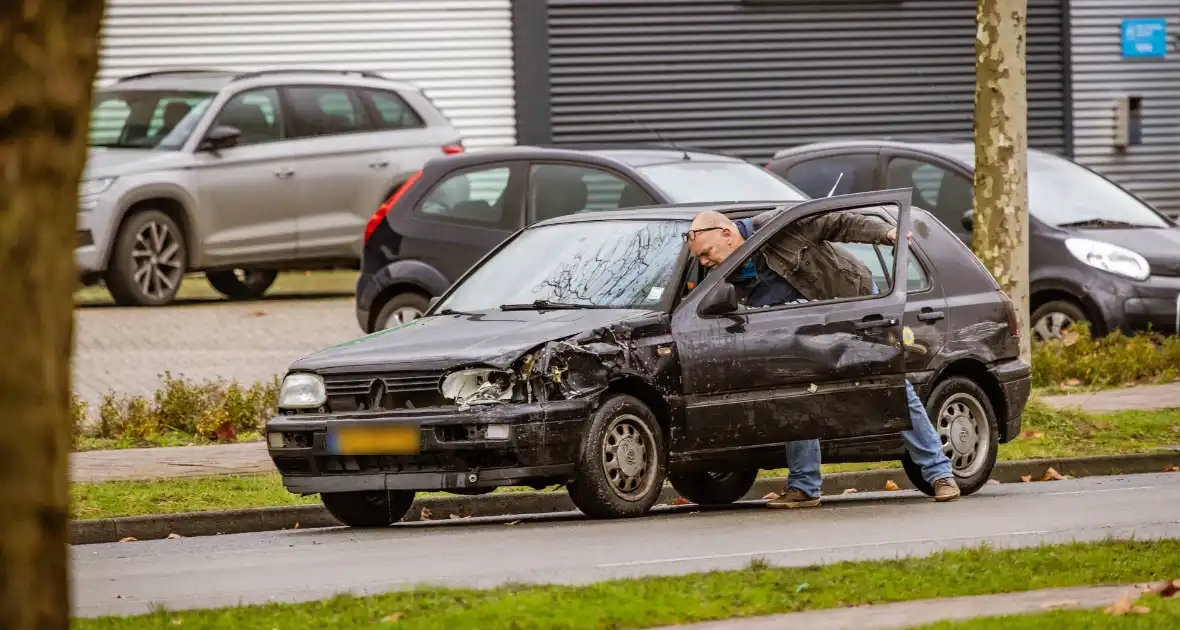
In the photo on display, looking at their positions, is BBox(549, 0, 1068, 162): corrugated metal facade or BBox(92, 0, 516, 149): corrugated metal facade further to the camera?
BBox(549, 0, 1068, 162): corrugated metal facade

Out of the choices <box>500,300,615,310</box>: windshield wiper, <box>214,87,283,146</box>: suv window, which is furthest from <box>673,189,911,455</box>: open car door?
<box>214,87,283,146</box>: suv window

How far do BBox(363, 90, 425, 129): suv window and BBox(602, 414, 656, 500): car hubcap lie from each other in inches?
435

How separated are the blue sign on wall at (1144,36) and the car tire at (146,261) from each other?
43.8 feet

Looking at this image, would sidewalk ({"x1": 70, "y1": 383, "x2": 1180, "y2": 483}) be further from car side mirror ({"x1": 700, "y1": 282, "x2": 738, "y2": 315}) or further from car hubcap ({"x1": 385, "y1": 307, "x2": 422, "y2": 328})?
car side mirror ({"x1": 700, "y1": 282, "x2": 738, "y2": 315})

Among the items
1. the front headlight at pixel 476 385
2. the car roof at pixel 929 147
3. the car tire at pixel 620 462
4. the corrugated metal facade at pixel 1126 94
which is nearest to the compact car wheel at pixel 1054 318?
the car roof at pixel 929 147

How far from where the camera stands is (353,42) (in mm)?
24797

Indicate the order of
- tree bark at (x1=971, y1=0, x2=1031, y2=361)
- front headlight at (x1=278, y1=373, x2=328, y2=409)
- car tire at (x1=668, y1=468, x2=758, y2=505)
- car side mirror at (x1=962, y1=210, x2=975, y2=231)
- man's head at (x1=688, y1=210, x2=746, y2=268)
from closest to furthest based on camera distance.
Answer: front headlight at (x1=278, y1=373, x2=328, y2=409) < man's head at (x1=688, y1=210, x2=746, y2=268) < car tire at (x1=668, y1=468, x2=758, y2=505) < tree bark at (x1=971, y1=0, x2=1031, y2=361) < car side mirror at (x1=962, y1=210, x2=975, y2=231)

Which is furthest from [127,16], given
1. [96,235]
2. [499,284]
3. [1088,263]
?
[499,284]

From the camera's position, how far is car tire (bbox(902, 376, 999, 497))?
36.4 feet

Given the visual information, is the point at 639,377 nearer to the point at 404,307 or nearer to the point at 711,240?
the point at 711,240

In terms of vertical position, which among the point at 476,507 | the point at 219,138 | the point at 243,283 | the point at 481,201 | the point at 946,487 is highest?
the point at 219,138

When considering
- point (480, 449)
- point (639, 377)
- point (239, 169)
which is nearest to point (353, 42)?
point (239, 169)

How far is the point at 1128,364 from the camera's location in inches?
631

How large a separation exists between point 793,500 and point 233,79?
34.1ft
